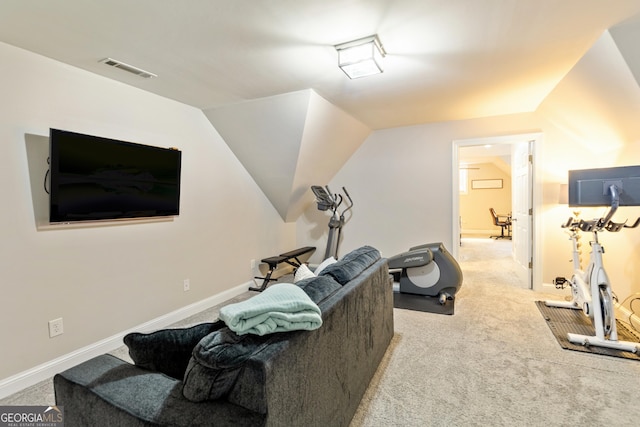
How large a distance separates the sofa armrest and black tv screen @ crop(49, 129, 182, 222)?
1491 millimetres

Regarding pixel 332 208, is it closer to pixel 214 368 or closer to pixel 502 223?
pixel 214 368

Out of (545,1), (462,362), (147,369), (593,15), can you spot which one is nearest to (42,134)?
(147,369)

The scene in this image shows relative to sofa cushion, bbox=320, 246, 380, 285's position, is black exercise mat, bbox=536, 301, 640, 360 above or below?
below

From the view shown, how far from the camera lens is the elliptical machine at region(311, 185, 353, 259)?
451 cm

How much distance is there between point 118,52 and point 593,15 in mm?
3035

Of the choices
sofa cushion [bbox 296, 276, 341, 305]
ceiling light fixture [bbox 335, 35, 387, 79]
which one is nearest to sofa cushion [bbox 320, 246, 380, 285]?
sofa cushion [bbox 296, 276, 341, 305]

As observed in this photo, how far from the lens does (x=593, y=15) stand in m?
1.80

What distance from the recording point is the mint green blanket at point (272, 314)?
3.44 feet

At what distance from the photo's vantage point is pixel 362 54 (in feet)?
6.97

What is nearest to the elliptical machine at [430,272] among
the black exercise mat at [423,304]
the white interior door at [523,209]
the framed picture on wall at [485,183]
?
the black exercise mat at [423,304]

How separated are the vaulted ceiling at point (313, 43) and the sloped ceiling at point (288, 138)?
0.10 feet

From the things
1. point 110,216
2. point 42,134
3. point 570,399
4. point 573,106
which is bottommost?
point 570,399

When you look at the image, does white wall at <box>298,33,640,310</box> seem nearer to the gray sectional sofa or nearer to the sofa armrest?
the gray sectional sofa

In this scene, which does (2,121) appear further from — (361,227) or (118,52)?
(361,227)
